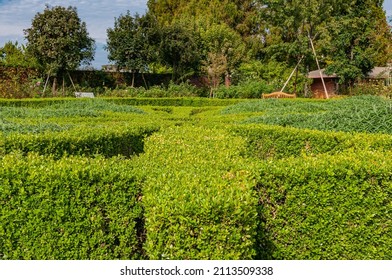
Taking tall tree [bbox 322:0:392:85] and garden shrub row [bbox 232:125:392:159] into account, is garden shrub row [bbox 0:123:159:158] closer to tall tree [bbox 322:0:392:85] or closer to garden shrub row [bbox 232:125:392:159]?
garden shrub row [bbox 232:125:392:159]

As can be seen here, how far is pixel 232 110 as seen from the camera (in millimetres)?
13297

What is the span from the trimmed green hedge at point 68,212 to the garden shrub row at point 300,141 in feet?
9.08

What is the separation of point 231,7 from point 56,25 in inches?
861

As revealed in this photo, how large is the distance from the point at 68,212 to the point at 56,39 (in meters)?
23.3

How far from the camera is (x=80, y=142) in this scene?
569 cm

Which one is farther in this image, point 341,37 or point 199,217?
point 341,37

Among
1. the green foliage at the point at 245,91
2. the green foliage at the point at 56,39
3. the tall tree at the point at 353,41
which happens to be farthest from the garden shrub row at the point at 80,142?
the tall tree at the point at 353,41

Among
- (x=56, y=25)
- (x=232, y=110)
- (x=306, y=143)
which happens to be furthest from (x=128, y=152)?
(x=56, y=25)

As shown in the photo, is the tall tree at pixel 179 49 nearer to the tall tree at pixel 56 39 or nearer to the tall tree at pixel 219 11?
the tall tree at pixel 56 39

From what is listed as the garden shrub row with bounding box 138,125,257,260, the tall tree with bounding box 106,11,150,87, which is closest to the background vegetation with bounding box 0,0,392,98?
the tall tree with bounding box 106,11,150,87

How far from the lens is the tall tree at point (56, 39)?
82.8 ft

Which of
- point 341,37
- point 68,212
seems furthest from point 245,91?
point 68,212

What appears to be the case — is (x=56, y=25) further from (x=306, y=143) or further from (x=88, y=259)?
(x=88, y=259)

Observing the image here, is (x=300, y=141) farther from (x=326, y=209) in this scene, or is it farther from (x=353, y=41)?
(x=353, y=41)
